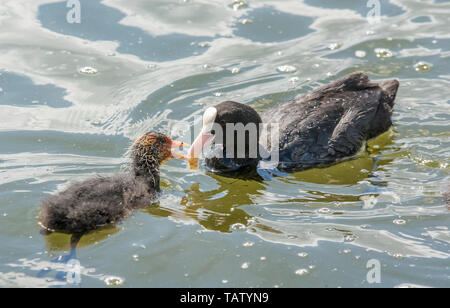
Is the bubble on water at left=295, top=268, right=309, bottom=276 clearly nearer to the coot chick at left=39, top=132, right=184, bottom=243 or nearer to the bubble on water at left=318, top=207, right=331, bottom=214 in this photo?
the bubble on water at left=318, top=207, right=331, bottom=214

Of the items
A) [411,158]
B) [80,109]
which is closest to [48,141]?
[80,109]

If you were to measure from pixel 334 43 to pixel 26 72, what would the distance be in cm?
420

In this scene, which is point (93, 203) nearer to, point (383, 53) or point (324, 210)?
point (324, 210)

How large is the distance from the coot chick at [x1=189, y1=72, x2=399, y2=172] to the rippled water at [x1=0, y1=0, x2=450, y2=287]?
19 centimetres

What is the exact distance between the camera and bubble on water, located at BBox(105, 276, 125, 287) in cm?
465

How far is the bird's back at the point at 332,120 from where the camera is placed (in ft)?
21.7

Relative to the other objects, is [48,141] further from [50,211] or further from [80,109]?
[50,211]

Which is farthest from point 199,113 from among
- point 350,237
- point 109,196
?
point 350,237

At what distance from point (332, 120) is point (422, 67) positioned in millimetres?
2202

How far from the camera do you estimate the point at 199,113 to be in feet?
24.9

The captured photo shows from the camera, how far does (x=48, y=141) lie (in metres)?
6.84

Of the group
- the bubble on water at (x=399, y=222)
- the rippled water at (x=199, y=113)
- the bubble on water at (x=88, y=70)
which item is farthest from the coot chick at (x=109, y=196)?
the bubble on water at (x=88, y=70)

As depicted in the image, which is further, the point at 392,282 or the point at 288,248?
the point at 288,248
